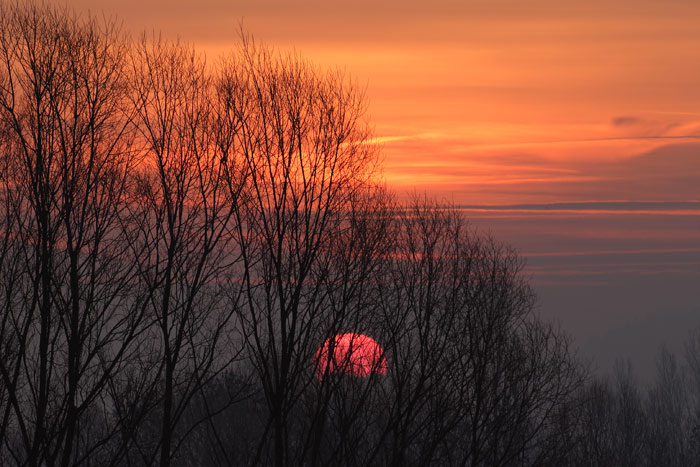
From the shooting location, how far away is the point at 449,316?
→ 21.1 metres

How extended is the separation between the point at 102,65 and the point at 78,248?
Answer: 2.80 meters

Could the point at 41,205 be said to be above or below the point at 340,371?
above

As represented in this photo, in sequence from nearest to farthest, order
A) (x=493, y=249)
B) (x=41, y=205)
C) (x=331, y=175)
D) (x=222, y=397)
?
1. (x=41, y=205)
2. (x=331, y=175)
3. (x=493, y=249)
4. (x=222, y=397)

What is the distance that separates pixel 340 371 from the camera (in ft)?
55.3


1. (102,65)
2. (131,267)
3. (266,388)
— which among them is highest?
(102,65)

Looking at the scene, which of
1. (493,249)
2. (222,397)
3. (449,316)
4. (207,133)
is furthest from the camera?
(222,397)

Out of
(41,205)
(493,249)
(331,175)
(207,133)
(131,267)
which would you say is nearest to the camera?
(41,205)

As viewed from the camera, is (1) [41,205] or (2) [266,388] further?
(2) [266,388]

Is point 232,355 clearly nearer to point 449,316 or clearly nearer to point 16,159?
point 16,159

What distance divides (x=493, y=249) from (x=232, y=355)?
1004 centimetres

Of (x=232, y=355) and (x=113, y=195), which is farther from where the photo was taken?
(x=232, y=355)

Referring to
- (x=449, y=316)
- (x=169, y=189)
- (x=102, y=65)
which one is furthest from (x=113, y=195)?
(x=449, y=316)

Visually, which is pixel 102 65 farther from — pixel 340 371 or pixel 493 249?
pixel 493 249

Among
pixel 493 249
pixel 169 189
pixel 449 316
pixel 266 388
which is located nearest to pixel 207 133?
pixel 169 189
